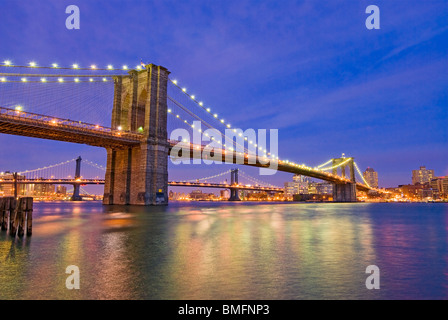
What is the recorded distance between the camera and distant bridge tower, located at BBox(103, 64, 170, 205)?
148 ft

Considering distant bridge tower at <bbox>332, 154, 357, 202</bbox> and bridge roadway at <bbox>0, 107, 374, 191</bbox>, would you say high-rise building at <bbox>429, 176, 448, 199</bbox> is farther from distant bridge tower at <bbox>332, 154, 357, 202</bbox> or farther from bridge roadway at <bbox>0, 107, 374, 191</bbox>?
bridge roadway at <bbox>0, 107, 374, 191</bbox>

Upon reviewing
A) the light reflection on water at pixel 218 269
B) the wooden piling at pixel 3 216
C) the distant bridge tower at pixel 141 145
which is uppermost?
the distant bridge tower at pixel 141 145

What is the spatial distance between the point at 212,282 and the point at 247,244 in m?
5.45

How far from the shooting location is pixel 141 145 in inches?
1796

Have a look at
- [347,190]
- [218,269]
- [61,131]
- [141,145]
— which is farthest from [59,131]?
[347,190]

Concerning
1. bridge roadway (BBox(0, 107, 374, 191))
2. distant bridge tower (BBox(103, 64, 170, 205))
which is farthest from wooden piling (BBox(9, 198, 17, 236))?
distant bridge tower (BBox(103, 64, 170, 205))

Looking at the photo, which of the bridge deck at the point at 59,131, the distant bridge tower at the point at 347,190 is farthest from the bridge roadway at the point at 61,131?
the distant bridge tower at the point at 347,190

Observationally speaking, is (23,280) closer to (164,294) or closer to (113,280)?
(113,280)

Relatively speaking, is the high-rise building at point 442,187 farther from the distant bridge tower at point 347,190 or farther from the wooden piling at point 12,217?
the wooden piling at point 12,217

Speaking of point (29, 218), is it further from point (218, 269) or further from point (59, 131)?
point (59, 131)

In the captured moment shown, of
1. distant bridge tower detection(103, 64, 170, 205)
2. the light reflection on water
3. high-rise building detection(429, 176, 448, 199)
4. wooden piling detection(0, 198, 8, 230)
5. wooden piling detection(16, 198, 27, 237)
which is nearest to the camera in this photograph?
the light reflection on water

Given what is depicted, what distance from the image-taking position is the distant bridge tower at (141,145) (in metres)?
45.0

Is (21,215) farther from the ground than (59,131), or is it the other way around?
(59,131)

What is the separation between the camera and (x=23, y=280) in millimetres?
6363
